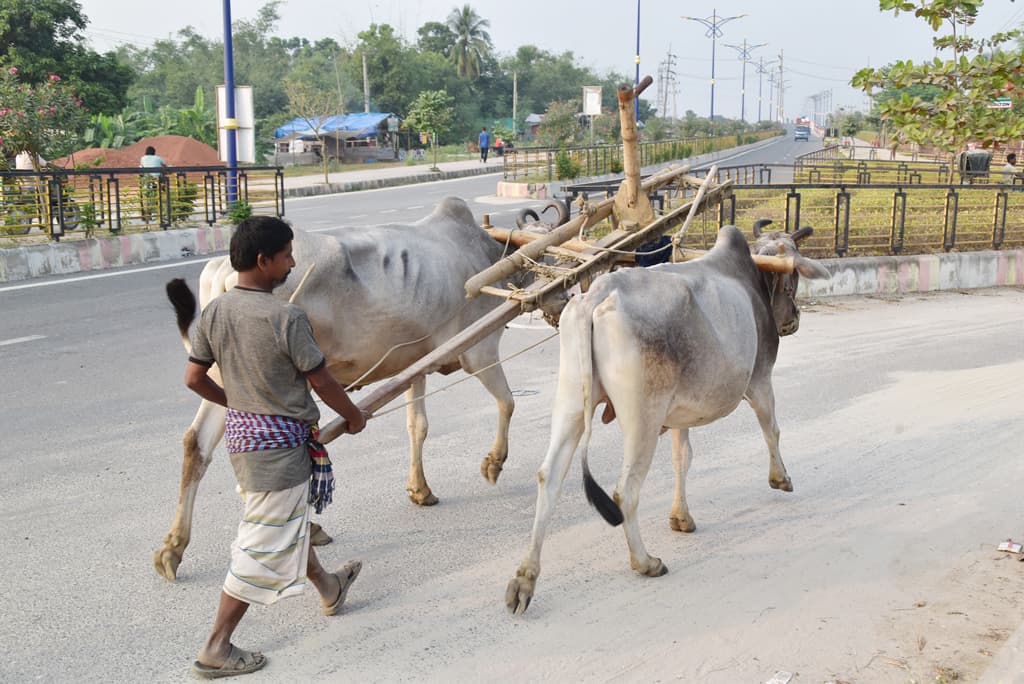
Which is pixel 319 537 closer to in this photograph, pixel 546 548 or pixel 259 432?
pixel 546 548

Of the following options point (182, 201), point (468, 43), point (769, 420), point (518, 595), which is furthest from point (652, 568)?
point (468, 43)

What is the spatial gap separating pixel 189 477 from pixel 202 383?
997mm

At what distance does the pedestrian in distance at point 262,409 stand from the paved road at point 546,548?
0.31m

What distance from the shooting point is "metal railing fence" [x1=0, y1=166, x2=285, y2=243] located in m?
13.6

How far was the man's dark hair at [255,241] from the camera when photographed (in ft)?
11.8

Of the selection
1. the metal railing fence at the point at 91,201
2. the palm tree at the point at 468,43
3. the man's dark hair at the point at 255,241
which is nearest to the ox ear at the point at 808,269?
the man's dark hair at the point at 255,241

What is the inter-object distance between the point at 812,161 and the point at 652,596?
34.6 metres

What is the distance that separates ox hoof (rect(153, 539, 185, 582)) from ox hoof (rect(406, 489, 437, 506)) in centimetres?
135

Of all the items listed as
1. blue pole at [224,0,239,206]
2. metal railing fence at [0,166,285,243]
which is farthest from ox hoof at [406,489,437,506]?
blue pole at [224,0,239,206]

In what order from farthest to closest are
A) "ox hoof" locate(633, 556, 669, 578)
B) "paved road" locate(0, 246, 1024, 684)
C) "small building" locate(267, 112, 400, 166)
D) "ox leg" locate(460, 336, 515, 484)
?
"small building" locate(267, 112, 400, 166) < "ox leg" locate(460, 336, 515, 484) < "ox hoof" locate(633, 556, 669, 578) < "paved road" locate(0, 246, 1024, 684)

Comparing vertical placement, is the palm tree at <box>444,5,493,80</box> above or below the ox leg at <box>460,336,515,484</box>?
above

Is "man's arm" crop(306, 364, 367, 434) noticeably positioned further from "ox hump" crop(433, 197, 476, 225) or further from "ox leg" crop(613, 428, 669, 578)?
"ox hump" crop(433, 197, 476, 225)

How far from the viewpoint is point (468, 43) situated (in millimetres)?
77812

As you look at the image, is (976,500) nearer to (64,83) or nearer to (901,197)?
(901,197)
